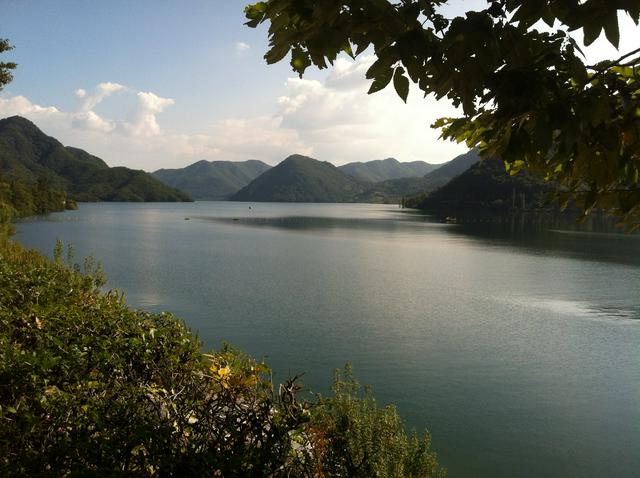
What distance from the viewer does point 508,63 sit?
3135 mm

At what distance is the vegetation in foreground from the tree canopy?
3099 mm

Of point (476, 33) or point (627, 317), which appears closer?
point (476, 33)

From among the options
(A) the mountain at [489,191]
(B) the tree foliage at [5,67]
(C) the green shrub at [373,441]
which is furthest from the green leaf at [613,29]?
(A) the mountain at [489,191]

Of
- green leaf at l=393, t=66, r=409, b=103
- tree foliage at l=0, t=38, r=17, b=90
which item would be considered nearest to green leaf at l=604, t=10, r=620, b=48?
green leaf at l=393, t=66, r=409, b=103

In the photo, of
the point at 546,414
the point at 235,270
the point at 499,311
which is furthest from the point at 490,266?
the point at 546,414

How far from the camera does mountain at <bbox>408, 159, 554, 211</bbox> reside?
506 ft

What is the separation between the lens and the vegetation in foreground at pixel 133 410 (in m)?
4.05

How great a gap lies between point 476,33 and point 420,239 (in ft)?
244

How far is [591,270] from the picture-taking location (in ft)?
146

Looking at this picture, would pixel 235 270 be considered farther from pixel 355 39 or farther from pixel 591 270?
pixel 355 39

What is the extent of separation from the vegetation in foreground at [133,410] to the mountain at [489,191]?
152 meters

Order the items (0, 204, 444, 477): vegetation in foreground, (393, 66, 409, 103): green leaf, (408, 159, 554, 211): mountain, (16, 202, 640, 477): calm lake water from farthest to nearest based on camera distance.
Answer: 1. (408, 159, 554, 211): mountain
2. (16, 202, 640, 477): calm lake water
3. (0, 204, 444, 477): vegetation in foreground
4. (393, 66, 409, 103): green leaf

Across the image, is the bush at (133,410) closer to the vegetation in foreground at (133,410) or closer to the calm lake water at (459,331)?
the vegetation in foreground at (133,410)

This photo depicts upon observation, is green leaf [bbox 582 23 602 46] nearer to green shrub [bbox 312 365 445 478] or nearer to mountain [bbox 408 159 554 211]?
green shrub [bbox 312 365 445 478]
